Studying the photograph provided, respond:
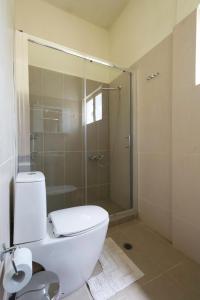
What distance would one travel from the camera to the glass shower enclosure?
193 centimetres

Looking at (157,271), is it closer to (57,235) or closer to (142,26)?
(57,235)

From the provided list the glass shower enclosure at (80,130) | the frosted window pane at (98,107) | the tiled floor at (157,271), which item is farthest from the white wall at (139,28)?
the tiled floor at (157,271)

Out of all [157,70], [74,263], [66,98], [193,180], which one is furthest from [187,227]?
[66,98]

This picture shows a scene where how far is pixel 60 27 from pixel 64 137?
147cm

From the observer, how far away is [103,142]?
2.31m

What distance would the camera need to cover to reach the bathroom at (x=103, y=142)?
2.76 feet

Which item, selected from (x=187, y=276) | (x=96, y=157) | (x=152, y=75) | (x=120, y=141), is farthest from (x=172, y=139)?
(x=96, y=157)

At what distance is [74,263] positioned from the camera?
0.89 metres

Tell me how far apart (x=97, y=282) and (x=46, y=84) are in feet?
6.97

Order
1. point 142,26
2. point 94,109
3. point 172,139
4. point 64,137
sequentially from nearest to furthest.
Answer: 1. point 172,139
2. point 142,26
3. point 64,137
4. point 94,109

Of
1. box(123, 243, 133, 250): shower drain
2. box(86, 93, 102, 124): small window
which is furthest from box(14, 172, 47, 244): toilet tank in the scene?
box(86, 93, 102, 124): small window

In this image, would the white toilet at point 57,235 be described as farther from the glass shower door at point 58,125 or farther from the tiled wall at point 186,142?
the glass shower door at point 58,125

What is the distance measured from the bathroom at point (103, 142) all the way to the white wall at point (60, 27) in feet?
0.04

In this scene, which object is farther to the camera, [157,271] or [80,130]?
[80,130]
